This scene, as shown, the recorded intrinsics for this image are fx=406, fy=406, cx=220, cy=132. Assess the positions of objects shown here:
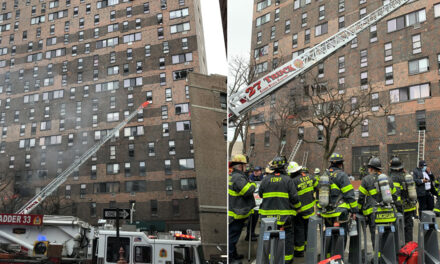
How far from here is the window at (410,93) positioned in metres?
25.9

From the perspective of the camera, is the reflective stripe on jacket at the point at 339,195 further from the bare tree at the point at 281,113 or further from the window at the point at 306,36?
the window at the point at 306,36

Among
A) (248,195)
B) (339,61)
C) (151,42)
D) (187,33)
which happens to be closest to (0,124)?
(151,42)

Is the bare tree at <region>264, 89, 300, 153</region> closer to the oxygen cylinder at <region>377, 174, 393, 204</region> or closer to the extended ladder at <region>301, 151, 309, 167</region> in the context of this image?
the extended ladder at <region>301, 151, 309, 167</region>

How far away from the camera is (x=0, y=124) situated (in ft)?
120

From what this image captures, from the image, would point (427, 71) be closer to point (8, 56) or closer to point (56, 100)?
point (56, 100)

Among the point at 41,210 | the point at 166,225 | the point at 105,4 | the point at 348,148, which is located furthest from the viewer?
the point at 105,4

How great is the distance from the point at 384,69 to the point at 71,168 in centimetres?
2643

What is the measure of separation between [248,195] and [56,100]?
38.0 m

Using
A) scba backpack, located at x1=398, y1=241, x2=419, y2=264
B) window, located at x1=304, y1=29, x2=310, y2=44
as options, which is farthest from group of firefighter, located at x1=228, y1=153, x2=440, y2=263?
window, located at x1=304, y1=29, x2=310, y2=44

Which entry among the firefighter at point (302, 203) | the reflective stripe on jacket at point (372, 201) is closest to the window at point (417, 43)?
the reflective stripe on jacket at point (372, 201)

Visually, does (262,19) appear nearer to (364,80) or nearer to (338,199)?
(364,80)

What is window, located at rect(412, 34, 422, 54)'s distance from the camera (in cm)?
2633

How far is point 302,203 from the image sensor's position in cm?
629

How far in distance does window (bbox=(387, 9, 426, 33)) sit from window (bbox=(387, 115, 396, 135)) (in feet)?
19.6
